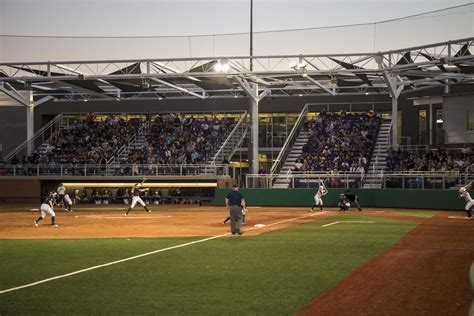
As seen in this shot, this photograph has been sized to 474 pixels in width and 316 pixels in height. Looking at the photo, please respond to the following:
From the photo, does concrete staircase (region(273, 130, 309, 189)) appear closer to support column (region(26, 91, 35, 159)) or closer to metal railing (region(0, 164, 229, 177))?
metal railing (region(0, 164, 229, 177))

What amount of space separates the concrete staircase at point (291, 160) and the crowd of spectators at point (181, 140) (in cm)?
593

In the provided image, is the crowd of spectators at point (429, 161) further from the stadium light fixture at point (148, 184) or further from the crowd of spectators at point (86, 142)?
the crowd of spectators at point (86, 142)

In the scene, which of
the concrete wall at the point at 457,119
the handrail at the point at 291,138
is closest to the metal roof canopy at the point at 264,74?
the handrail at the point at 291,138

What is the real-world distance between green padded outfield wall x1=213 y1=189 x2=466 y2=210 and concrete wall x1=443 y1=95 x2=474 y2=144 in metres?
9.17

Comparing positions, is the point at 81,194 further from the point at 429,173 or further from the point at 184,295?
the point at 184,295

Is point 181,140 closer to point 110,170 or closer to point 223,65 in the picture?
point 110,170

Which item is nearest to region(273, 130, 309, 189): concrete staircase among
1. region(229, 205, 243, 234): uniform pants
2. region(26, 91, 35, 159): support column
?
region(229, 205, 243, 234): uniform pants

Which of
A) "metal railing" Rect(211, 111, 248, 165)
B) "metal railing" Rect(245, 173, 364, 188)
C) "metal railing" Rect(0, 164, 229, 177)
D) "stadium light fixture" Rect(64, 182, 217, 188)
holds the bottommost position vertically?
"stadium light fixture" Rect(64, 182, 217, 188)

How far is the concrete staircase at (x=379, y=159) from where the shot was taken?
41375 millimetres

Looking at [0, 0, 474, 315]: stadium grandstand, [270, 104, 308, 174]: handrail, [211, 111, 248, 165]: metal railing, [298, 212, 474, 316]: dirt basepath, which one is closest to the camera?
[298, 212, 474, 316]: dirt basepath

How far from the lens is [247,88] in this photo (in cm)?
4334

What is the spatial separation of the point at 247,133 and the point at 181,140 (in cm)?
554

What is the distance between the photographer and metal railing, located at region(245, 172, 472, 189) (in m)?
37.9

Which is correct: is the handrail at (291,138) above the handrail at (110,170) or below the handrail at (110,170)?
above
